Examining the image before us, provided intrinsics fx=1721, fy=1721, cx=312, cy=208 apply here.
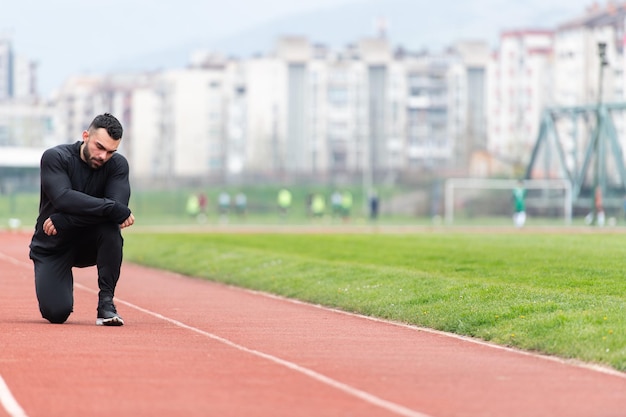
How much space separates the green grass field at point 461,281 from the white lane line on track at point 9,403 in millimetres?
5033

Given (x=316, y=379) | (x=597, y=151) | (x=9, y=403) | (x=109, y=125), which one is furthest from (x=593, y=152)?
(x=9, y=403)

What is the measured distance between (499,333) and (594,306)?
151 centimetres

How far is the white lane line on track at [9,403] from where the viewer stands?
10242mm

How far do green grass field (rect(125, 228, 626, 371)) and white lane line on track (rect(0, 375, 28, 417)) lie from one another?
5.03 m

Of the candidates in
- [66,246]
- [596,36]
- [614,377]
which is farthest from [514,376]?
[596,36]

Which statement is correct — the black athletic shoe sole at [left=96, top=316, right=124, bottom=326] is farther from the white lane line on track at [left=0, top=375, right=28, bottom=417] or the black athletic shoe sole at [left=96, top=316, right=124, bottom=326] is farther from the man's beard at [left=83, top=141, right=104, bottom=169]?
the white lane line on track at [left=0, top=375, right=28, bottom=417]

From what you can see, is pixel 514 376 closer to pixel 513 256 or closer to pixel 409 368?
pixel 409 368

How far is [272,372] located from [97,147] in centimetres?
468

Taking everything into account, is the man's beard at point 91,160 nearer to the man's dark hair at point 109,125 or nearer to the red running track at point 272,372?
the man's dark hair at point 109,125

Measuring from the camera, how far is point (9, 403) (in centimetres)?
1073

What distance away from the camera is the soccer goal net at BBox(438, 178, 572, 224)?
269ft

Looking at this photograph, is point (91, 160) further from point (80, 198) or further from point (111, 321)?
point (111, 321)

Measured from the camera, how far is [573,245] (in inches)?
1369

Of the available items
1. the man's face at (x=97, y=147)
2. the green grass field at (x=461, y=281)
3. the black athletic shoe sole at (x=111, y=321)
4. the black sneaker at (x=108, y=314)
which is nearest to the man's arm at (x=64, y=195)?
the man's face at (x=97, y=147)
